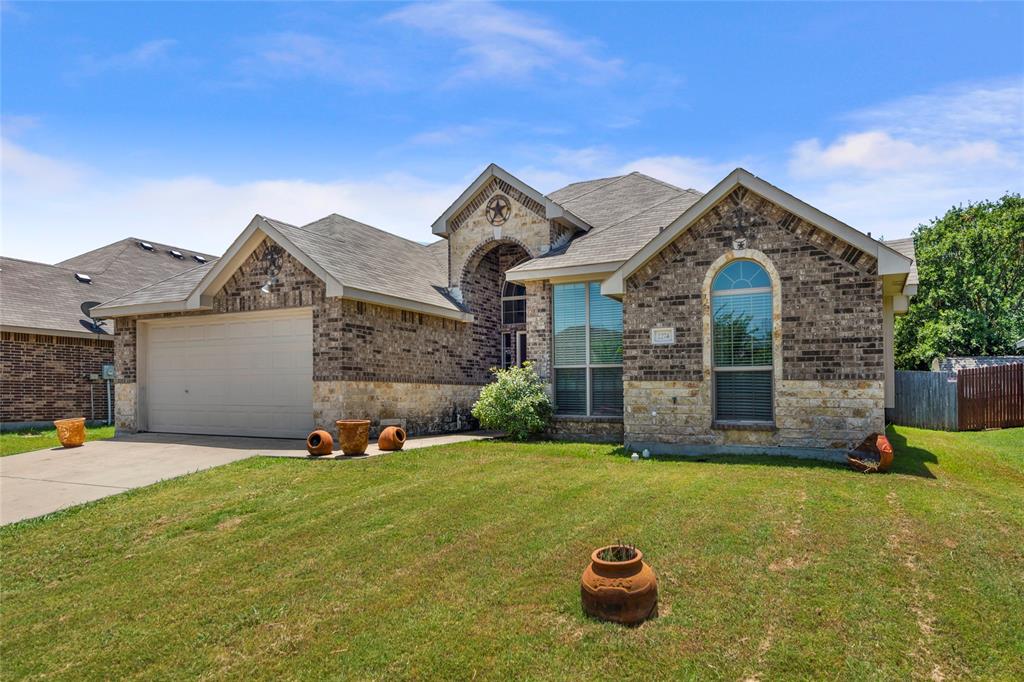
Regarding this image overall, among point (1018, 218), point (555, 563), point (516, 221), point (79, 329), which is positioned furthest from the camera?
point (1018, 218)

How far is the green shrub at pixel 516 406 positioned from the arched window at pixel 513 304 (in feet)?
17.1

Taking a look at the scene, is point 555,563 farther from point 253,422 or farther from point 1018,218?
point 1018,218

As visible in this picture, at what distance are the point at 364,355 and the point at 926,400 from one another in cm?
1539

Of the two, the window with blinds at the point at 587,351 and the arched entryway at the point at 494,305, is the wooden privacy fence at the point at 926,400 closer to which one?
the window with blinds at the point at 587,351

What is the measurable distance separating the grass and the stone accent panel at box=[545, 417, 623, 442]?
10.9m

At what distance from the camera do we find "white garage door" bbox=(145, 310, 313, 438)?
47.8 ft

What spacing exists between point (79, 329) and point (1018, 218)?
37.2 m

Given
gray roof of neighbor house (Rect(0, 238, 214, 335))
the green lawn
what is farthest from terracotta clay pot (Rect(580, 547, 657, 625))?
gray roof of neighbor house (Rect(0, 238, 214, 335))

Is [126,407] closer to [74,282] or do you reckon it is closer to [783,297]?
[74,282]

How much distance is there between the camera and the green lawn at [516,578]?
4.64 metres

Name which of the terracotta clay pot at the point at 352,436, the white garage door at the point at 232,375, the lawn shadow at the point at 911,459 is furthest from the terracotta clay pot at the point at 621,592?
the white garage door at the point at 232,375

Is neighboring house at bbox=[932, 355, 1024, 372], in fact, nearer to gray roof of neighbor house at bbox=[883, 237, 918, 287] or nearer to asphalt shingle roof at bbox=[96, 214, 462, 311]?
gray roof of neighbor house at bbox=[883, 237, 918, 287]

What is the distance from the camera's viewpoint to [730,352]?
36.9ft

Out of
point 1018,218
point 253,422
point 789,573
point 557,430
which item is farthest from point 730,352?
point 1018,218
